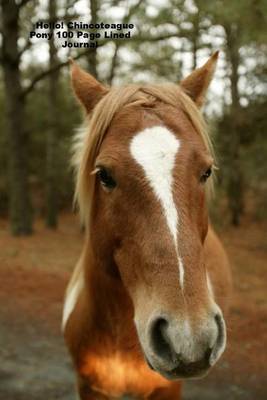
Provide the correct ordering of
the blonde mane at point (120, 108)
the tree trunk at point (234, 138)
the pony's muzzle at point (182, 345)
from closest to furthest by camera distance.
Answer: the pony's muzzle at point (182, 345)
the blonde mane at point (120, 108)
the tree trunk at point (234, 138)

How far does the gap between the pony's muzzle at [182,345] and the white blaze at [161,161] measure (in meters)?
0.18

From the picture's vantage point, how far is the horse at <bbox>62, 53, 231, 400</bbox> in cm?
166

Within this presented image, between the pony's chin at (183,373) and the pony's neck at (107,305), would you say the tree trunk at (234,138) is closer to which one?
the pony's neck at (107,305)

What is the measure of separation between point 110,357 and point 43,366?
2.35 m

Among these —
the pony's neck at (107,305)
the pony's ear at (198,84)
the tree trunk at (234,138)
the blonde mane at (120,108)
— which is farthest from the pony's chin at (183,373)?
the tree trunk at (234,138)

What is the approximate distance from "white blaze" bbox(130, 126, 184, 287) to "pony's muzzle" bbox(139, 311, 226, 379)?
0.59 ft

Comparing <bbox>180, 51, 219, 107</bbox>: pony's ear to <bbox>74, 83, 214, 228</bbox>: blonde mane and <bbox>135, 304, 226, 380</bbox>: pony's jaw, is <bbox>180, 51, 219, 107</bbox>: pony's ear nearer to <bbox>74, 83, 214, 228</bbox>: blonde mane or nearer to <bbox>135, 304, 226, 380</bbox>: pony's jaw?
<bbox>74, 83, 214, 228</bbox>: blonde mane

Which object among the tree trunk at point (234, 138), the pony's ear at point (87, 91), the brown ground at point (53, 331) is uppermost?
the pony's ear at point (87, 91)

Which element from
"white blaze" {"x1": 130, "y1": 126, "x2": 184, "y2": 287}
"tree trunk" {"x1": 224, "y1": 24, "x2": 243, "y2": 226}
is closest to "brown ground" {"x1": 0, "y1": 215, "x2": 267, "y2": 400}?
"tree trunk" {"x1": 224, "y1": 24, "x2": 243, "y2": 226}

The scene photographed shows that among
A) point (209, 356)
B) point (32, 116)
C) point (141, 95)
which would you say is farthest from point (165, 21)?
point (32, 116)

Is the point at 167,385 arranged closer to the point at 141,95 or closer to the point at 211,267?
the point at 211,267

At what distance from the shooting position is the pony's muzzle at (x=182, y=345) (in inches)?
61.8

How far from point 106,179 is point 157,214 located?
38 centimetres

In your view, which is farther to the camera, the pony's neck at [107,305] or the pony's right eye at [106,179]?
the pony's neck at [107,305]
